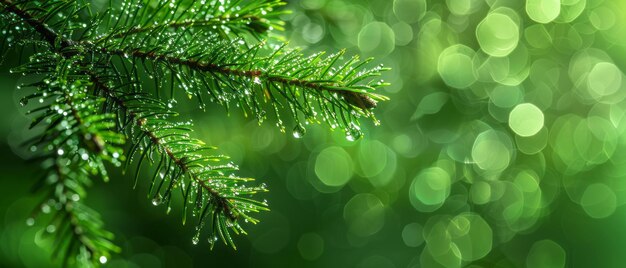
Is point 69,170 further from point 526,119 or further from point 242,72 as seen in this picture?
point 526,119

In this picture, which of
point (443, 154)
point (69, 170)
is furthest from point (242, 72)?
point (443, 154)

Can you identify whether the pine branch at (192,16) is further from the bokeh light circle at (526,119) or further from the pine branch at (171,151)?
the bokeh light circle at (526,119)

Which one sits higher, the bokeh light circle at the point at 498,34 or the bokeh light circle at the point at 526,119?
the bokeh light circle at the point at 498,34

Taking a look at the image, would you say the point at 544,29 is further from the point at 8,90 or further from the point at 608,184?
the point at 8,90

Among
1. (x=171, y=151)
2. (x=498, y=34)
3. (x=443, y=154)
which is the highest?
(x=498, y=34)

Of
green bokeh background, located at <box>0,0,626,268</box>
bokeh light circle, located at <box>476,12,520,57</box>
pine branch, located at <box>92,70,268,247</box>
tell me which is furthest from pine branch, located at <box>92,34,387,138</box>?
bokeh light circle, located at <box>476,12,520,57</box>

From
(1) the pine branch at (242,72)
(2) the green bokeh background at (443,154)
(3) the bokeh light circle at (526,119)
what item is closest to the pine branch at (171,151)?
(1) the pine branch at (242,72)

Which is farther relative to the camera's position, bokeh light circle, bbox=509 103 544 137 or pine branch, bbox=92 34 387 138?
bokeh light circle, bbox=509 103 544 137

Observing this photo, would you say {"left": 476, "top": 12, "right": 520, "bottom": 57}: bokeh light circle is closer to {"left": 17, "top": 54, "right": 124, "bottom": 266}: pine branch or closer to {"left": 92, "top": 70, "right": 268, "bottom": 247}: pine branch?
{"left": 92, "top": 70, "right": 268, "bottom": 247}: pine branch

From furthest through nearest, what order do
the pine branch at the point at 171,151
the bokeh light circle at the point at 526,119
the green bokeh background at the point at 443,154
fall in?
the bokeh light circle at the point at 526,119
the green bokeh background at the point at 443,154
the pine branch at the point at 171,151
